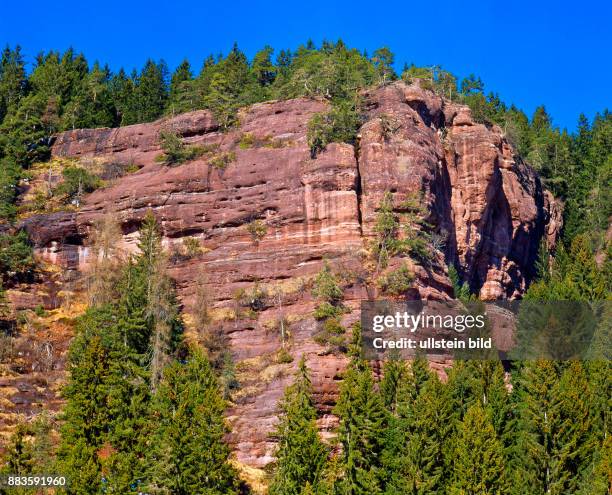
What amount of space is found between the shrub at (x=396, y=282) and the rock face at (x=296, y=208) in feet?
3.63

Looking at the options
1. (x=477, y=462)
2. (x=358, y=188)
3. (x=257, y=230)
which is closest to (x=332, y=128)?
(x=358, y=188)

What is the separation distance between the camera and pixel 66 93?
387ft

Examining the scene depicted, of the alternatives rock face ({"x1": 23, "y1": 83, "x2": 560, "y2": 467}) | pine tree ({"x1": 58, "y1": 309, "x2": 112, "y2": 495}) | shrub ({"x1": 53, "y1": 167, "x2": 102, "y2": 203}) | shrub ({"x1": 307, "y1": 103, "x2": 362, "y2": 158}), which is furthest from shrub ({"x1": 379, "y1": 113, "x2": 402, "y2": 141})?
pine tree ({"x1": 58, "y1": 309, "x2": 112, "y2": 495})

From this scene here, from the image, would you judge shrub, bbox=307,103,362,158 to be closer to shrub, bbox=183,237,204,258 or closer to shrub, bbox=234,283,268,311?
shrub, bbox=183,237,204,258

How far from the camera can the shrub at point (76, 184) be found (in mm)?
95750

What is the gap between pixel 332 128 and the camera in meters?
88.8

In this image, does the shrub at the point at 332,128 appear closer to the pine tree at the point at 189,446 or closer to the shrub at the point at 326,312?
the shrub at the point at 326,312

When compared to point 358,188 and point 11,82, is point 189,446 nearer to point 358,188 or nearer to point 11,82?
point 358,188

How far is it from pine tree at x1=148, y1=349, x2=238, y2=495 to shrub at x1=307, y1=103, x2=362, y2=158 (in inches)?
1121

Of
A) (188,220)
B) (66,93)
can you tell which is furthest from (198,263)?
(66,93)

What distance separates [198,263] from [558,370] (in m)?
27.8

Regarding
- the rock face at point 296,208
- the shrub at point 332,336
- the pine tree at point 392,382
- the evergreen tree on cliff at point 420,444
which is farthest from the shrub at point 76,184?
the evergreen tree on cliff at point 420,444

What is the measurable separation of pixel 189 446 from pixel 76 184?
131 ft

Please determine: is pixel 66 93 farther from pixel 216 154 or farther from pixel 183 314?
pixel 183 314
